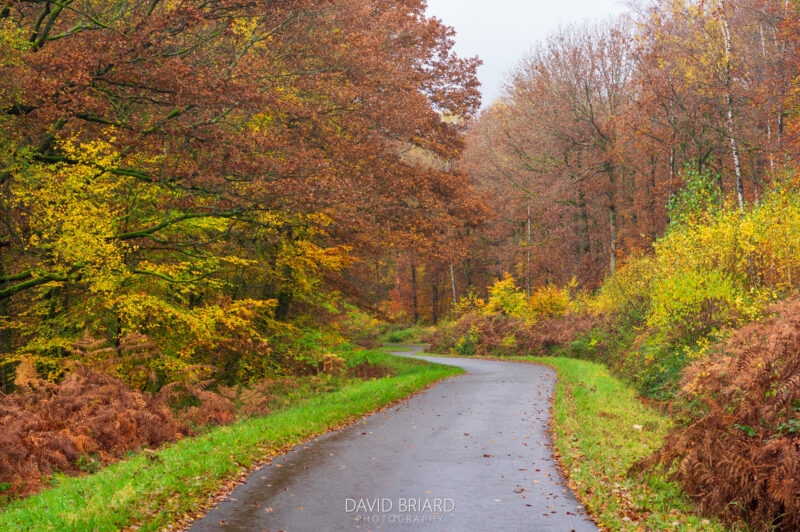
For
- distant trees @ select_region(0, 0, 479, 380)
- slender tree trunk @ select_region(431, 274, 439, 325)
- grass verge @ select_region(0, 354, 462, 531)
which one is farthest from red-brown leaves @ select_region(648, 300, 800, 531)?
slender tree trunk @ select_region(431, 274, 439, 325)

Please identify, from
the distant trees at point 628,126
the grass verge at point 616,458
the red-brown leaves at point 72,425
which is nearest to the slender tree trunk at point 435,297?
the distant trees at point 628,126

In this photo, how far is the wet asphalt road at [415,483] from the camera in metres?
6.59

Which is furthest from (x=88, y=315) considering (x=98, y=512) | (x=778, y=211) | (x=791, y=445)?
(x=778, y=211)

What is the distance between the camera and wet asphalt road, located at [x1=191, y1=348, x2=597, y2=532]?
6.59 meters

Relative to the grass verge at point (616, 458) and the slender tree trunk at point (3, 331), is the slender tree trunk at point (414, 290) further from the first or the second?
the slender tree trunk at point (3, 331)

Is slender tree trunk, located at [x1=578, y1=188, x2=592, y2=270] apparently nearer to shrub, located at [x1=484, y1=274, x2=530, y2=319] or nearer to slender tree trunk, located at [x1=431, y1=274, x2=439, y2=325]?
shrub, located at [x1=484, y1=274, x2=530, y2=319]

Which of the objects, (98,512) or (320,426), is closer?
(98,512)

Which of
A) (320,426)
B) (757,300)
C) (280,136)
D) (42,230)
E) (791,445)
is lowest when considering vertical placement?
(320,426)

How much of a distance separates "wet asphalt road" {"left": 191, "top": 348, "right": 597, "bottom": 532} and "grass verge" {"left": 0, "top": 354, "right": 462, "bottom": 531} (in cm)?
41

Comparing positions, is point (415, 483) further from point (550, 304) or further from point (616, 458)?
point (550, 304)

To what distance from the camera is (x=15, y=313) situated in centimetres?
1462

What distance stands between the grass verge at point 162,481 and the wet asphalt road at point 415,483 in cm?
41

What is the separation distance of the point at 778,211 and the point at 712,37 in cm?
1635

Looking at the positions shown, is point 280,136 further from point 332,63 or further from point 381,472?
point 381,472
